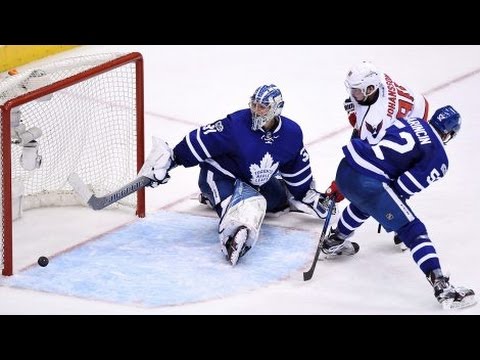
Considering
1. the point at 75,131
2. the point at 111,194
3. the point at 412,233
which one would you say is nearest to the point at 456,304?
the point at 412,233

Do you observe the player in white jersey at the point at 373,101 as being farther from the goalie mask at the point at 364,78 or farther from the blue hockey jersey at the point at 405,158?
the blue hockey jersey at the point at 405,158

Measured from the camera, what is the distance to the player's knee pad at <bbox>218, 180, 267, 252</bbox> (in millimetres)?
5973

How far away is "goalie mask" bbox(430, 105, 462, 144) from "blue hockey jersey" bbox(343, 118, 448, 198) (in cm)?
18

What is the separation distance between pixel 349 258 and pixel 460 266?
0.43m

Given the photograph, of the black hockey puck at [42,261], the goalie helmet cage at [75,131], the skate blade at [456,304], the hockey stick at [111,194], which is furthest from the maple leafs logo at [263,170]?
the skate blade at [456,304]

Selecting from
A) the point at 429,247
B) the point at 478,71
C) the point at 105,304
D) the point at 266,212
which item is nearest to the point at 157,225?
the point at 266,212

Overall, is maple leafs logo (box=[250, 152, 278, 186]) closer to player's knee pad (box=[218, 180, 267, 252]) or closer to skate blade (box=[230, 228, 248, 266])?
player's knee pad (box=[218, 180, 267, 252])

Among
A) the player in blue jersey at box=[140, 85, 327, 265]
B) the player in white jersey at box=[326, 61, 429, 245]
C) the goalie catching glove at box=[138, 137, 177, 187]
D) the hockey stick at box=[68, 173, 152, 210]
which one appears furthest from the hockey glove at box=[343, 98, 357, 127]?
the hockey stick at box=[68, 173, 152, 210]

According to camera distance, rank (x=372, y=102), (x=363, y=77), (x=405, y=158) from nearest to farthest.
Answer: (x=405, y=158)
(x=363, y=77)
(x=372, y=102)

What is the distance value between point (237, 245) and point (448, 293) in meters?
0.88

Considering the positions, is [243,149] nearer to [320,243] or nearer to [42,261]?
[320,243]

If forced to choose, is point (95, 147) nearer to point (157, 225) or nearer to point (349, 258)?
point (157, 225)

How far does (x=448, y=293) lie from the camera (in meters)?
5.52

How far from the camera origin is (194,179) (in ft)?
23.1
